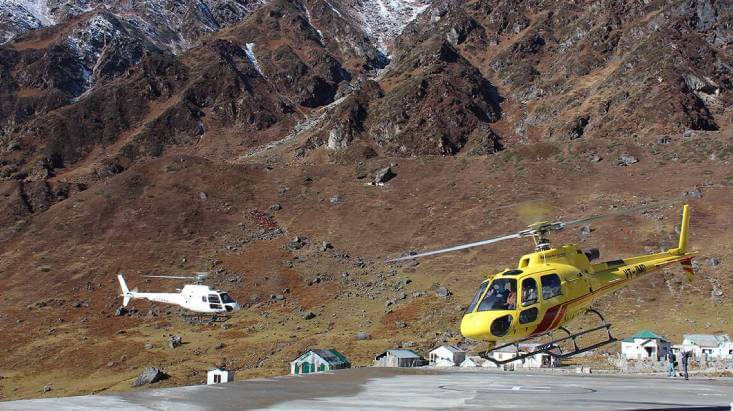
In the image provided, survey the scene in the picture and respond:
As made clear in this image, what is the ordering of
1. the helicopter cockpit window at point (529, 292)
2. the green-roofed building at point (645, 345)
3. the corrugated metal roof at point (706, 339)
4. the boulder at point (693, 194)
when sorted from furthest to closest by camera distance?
the boulder at point (693, 194) < the corrugated metal roof at point (706, 339) < the green-roofed building at point (645, 345) < the helicopter cockpit window at point (529, 292)

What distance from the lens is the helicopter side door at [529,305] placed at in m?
19.1

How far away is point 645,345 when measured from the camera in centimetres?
5009

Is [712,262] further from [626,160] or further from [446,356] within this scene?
[446,356]

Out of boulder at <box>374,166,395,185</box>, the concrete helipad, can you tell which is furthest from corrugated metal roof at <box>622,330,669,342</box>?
boulder at <box>374,166,395,185</box>

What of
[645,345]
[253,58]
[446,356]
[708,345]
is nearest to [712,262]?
[708,345]

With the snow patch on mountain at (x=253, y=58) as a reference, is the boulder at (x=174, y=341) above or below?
below

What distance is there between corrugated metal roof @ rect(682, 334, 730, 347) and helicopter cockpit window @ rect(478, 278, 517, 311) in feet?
126

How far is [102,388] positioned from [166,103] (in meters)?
128

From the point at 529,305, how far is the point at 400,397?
509 centimetres

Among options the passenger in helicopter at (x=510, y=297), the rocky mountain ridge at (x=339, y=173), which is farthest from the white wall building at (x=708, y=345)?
→ the passenger in helicopter at (x=510, y=297)

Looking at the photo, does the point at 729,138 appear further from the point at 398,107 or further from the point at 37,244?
the point at 37,244

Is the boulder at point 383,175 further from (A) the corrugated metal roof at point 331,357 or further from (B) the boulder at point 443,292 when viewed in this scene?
(A) the corrugated metal roof at point 331,357

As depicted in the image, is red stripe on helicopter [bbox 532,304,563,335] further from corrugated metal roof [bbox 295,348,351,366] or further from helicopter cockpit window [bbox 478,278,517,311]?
corrugated metal roof [bbox 295,348,351,366]

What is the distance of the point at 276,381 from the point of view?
999 inches
